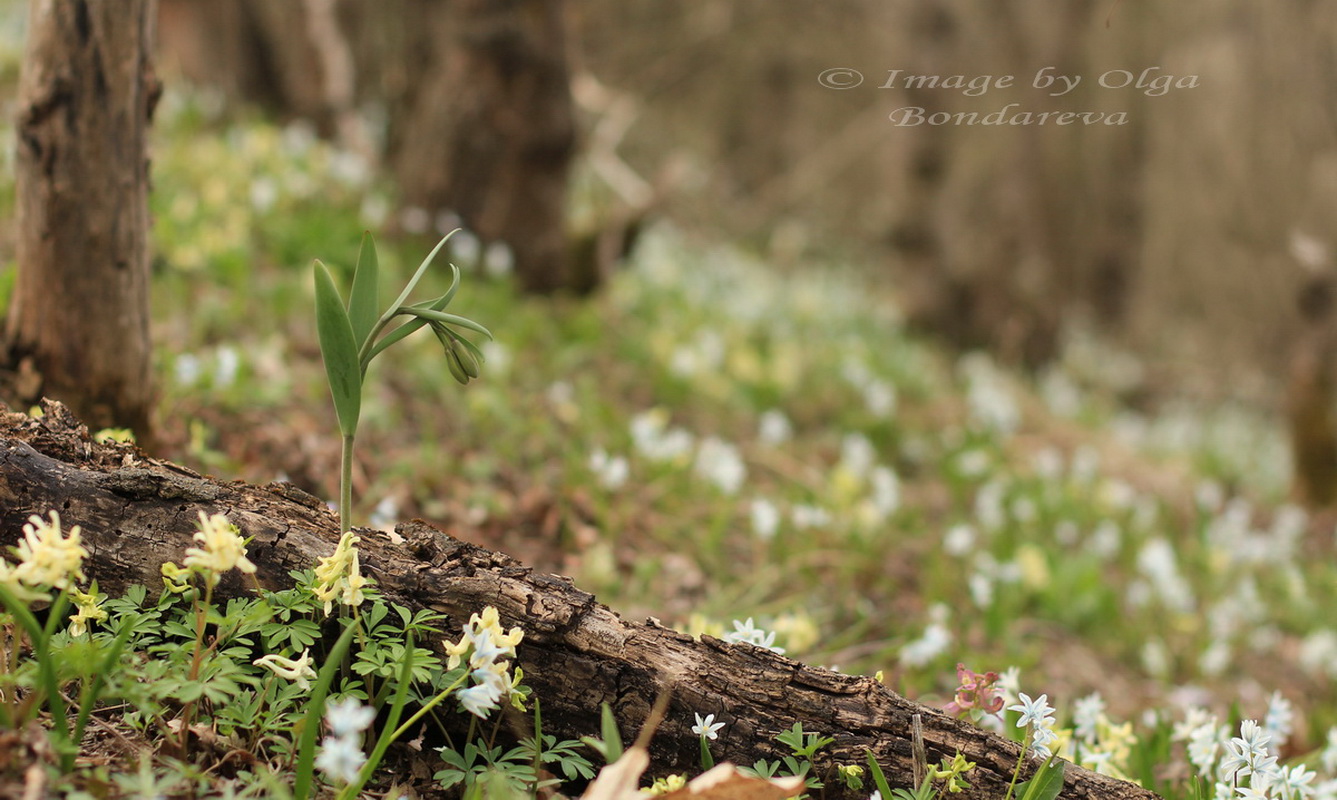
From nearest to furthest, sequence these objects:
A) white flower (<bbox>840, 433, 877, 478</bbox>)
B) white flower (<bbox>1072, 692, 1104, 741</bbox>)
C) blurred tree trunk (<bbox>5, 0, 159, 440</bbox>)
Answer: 1. white flower (<bbox>1072, 692, 1104, 741</bbox>)
2. blurred tree trunk (<bbox>5, 0, 159, 440</bbox>)
3. white flower (<bbox>840, 433, 877, 478</bbox>)

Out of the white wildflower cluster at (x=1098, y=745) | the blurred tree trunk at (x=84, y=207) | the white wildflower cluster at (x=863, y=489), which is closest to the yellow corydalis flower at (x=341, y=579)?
the blurred tree trunk at (x=84, y=207)

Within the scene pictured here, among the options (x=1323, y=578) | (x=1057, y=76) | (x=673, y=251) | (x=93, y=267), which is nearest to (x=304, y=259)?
(x=93, y=267)

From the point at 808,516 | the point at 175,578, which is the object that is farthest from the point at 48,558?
the point at 808,516

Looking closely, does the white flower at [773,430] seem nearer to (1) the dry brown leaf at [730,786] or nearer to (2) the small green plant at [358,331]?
(2) the small green plant at [358,331]

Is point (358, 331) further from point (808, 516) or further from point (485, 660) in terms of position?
point (808, 516)

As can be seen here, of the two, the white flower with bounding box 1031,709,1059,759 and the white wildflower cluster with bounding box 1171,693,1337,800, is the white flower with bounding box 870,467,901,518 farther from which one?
the white flower with bounding box 1031,709,1059,759

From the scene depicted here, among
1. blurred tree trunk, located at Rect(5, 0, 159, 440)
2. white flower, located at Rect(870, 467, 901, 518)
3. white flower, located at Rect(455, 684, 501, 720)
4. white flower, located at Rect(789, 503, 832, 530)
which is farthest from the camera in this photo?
white flower, located at Rect(870, 467, 901, 518)

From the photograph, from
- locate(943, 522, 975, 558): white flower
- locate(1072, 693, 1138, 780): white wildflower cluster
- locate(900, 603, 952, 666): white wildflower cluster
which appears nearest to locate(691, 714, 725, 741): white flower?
locate(1072, 693, 1138, 780): white wildflower cluster
